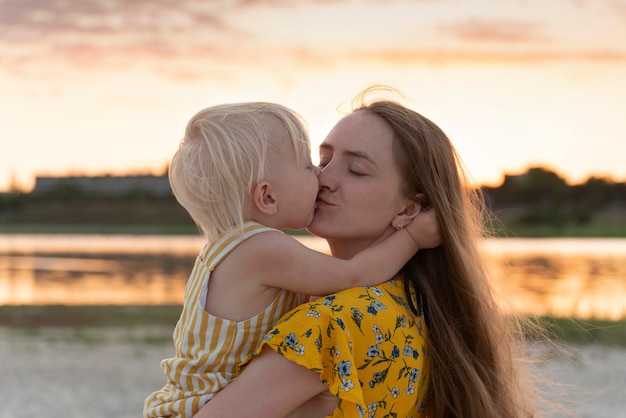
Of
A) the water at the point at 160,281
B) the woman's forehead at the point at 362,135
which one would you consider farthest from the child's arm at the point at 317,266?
the water at the point at 160,281

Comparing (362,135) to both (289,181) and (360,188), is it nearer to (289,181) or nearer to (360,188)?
(360,188)

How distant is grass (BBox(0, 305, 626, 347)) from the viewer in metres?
14.5

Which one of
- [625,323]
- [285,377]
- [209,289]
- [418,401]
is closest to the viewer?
[285,377]

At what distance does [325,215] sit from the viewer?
2840 mm

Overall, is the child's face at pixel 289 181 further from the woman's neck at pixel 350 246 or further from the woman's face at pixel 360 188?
the woman's neck at pixel 350 246

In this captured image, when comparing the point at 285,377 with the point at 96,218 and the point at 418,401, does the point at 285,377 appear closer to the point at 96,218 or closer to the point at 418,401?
the point at 418,401

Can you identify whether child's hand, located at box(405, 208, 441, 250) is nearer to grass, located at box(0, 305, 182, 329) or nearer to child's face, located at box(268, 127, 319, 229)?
child's face, located at box(268, 127, 319, 229)

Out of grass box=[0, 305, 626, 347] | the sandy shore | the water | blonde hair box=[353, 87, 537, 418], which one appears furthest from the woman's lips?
grass box=[0, 305, 626, 347]

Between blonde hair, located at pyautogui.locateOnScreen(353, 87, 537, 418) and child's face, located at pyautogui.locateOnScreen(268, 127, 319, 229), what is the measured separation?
0.34 m

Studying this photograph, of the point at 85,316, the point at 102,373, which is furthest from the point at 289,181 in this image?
the point at 85,316

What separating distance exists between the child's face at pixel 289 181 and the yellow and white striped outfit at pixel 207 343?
0.13 meters

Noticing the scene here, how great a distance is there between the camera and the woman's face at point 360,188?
2.81 metres

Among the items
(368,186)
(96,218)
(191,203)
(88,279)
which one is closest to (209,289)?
(191,203)

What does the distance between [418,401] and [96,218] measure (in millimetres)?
79074
